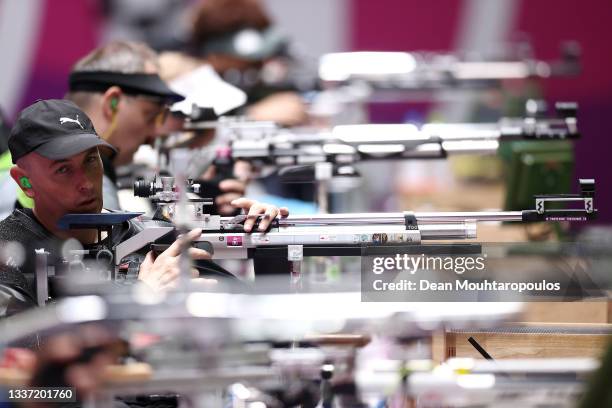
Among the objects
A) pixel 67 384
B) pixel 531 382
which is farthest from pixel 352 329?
pixel 67 384

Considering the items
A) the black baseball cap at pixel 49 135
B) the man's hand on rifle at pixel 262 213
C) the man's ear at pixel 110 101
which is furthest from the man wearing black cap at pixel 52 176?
the man's ear at pixel 110 101

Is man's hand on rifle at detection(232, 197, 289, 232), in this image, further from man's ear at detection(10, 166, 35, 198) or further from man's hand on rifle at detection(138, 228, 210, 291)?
man's ear at detection(10, 166, 35, 198)

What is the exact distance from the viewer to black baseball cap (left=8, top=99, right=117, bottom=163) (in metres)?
3.90

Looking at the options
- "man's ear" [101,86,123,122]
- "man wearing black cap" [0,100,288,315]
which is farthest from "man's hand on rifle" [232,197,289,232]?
"man's ear" [101,86,123,122]

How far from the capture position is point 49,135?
12.9 feet

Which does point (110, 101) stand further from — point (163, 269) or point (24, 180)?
point (163, 269)

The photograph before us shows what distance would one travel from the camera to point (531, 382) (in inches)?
110

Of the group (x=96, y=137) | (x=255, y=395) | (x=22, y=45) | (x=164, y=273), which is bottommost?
(x=255, y=395)

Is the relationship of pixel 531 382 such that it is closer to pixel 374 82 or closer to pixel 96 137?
pixel 96 137

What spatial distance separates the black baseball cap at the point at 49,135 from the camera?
390 centimetres

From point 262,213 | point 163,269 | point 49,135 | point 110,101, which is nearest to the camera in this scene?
point 163,269

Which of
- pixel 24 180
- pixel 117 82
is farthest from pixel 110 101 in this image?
pixel 24 180

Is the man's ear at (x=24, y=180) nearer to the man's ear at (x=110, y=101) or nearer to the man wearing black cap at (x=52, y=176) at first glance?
the man wearing black cap at (x=52, y=176)

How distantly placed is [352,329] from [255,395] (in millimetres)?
300
